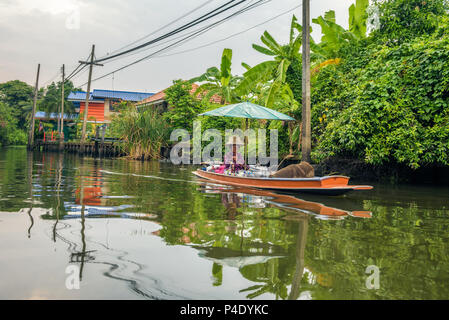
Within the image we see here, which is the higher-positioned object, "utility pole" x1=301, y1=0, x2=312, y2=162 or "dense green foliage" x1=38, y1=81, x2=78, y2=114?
"dense green foliage" x1=38, y1=81, x2=78, y2=114

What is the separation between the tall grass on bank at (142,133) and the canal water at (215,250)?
712 inches

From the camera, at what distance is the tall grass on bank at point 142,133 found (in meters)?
26.0

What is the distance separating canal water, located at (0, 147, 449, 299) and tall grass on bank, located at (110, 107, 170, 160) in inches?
712

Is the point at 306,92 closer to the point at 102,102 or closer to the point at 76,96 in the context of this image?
the point at 102,102

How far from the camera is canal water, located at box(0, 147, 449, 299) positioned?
323 cm

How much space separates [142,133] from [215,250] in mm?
22798

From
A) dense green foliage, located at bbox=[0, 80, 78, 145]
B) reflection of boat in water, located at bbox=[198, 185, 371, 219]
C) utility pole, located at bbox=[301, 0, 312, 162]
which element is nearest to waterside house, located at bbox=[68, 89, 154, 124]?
dense green foliage, located at bbox=[0, 80, 78, 145]

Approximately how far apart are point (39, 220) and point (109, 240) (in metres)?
1.75

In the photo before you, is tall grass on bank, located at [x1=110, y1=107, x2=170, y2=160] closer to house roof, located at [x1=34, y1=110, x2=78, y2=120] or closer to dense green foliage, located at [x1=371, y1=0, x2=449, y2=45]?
dense green foliage, located at [x1=371, y1=0, x2=449, y2=45]

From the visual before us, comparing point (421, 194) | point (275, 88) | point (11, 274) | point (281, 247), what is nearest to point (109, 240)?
point (11, 274)

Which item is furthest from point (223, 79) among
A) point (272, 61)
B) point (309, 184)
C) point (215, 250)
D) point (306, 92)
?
point (215, 250)

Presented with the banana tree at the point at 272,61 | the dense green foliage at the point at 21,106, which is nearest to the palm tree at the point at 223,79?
the banana tree at the point at 272,61

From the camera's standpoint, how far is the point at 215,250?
4363 millimetres

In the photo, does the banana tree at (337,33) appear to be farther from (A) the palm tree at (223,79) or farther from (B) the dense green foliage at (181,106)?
(B) the dense green foliage at (181,106)
